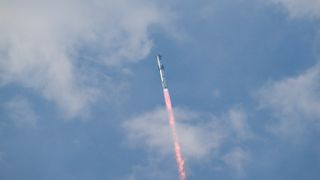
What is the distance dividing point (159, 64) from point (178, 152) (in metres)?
32.1

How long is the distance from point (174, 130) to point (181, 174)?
15645 mm

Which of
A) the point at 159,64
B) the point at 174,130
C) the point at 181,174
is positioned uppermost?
the point at 159,64

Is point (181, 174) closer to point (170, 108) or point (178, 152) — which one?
point (178, 152)

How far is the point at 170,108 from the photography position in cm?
17850

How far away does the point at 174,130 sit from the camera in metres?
180

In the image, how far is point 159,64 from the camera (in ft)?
590

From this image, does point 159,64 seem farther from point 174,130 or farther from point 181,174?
point 181,174

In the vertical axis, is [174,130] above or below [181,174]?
above

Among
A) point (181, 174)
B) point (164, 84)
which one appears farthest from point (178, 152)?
point (164, 84)

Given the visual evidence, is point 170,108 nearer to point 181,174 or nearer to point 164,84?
point 164,84

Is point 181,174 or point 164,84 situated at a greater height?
point 164,84

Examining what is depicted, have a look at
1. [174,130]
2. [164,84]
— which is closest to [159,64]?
[164,84]

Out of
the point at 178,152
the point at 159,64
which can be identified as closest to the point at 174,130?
the point at 178,152

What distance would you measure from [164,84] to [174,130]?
17.1 m
